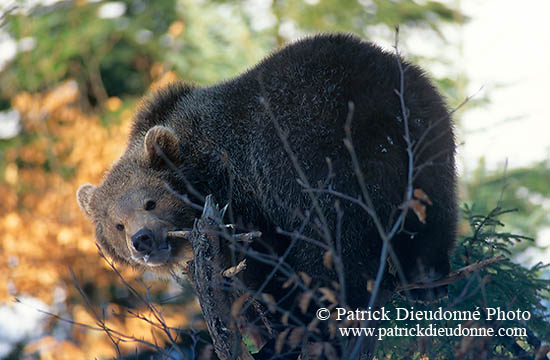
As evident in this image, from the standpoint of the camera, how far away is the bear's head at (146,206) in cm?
468

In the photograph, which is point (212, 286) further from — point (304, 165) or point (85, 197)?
point (85, 197)

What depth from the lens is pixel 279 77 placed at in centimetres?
466

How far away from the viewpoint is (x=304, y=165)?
14.0 feet

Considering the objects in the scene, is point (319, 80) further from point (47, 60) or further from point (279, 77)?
point (47, 60)

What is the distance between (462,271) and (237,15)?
31.0 feet

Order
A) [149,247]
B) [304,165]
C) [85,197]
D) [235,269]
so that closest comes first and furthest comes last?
[235,269] → [304,165] → [149,247] → [85,197]

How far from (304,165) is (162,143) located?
4.48 ft

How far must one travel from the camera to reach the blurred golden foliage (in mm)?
10633

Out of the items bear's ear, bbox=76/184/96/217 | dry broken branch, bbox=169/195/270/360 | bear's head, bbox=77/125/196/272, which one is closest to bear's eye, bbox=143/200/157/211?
bear's head, bbox=77/125/196/272

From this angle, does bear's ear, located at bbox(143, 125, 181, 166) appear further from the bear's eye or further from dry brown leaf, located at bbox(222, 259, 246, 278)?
dry brown leaf, located at bbox(222, 259, 246, 278)

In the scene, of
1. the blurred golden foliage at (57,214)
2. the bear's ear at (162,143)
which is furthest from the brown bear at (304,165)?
the blurred golden foliage at (57,214)

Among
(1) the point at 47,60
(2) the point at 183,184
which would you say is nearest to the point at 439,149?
(2) the point at 183,184

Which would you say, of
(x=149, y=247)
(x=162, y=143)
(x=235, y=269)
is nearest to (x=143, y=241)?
(x=149, y=247)

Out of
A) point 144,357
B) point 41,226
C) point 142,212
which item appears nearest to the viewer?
point 142,212
